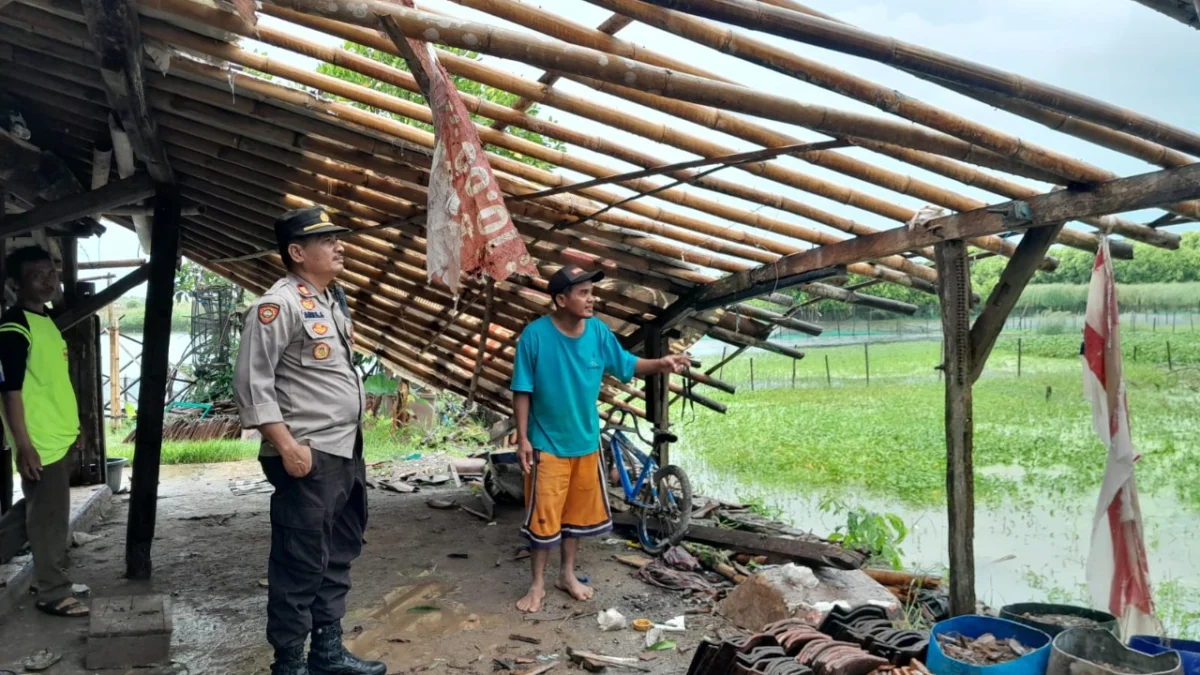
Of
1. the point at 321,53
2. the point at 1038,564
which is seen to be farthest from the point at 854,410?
the point at 321,53

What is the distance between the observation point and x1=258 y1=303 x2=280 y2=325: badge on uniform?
298 centimetres

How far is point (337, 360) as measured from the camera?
3.20m

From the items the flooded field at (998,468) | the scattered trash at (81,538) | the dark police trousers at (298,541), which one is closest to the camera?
the dark police trousers at (298,541)

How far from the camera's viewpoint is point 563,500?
15.1 ft

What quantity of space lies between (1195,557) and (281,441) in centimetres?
815

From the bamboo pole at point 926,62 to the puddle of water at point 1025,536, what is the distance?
14.5ft

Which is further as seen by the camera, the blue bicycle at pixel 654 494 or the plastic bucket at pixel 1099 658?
the blue bicycle at pixel 654 494

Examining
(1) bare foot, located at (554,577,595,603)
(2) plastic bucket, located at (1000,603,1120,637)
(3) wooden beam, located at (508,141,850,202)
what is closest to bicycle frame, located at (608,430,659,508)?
(1) bare foot, located at (554,577,595,603)

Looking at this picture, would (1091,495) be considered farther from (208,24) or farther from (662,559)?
(208,24)

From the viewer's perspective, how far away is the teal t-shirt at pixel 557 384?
4.50 m

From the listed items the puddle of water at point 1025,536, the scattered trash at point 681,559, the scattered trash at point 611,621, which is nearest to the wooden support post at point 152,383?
the scattered trash at point 611,621

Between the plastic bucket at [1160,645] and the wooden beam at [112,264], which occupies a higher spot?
the wooden beam at [112,264]

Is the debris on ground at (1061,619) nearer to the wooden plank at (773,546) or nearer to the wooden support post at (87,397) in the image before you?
the wooden plank at (773,546)

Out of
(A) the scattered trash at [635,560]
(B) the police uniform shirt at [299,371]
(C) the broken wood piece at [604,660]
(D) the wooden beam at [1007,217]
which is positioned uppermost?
(D) the wooden beam at [1007,217]
